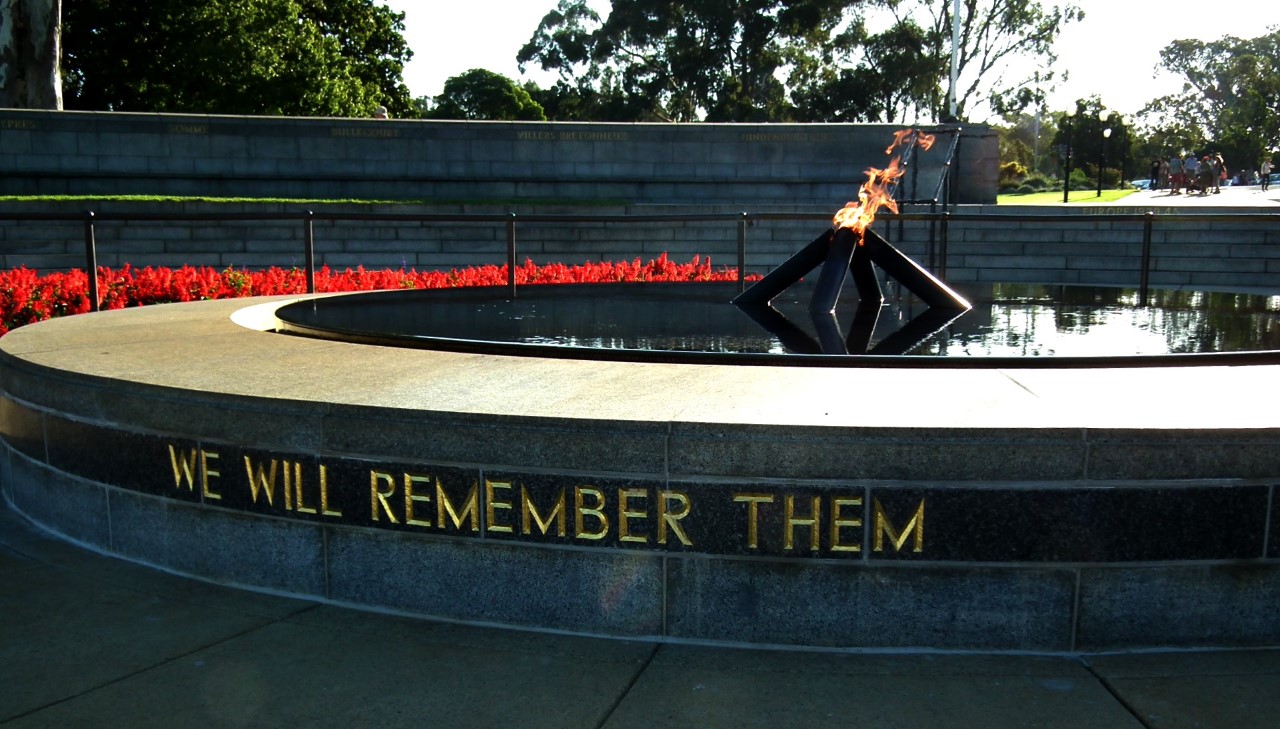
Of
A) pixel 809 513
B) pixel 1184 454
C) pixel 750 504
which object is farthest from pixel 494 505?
pixel 1184 454

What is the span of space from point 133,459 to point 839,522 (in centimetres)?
309

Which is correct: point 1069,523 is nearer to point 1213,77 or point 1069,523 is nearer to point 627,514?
point 627,514

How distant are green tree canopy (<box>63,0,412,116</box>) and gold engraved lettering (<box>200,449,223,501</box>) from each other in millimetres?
30510

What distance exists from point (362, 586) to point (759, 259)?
16805 millimetres

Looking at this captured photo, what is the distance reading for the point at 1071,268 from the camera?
754 inches

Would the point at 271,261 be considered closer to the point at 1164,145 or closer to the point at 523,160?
the point at 523,160

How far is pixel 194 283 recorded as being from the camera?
12.2m

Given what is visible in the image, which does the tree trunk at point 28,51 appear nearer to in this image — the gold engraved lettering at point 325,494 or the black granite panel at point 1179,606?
the gold engraved lettering at point 325,494

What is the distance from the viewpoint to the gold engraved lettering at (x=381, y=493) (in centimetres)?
424

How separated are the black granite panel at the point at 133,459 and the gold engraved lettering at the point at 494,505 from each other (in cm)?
123

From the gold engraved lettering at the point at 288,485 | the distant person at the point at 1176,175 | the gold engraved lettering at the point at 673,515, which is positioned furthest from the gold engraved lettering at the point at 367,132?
the distant person at the point at 1176,175

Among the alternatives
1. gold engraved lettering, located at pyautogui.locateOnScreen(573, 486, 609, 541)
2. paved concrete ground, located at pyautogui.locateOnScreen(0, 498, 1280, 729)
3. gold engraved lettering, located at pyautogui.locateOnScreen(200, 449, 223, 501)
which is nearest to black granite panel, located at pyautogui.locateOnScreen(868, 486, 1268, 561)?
paved concrete ground, located at pyautogui.locateOnScreen(0, 498, 1280, 729)

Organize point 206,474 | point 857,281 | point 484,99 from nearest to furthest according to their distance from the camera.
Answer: point 206,474
point 857,281
point 484,99

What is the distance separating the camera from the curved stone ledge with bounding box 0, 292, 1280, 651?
3.81m
